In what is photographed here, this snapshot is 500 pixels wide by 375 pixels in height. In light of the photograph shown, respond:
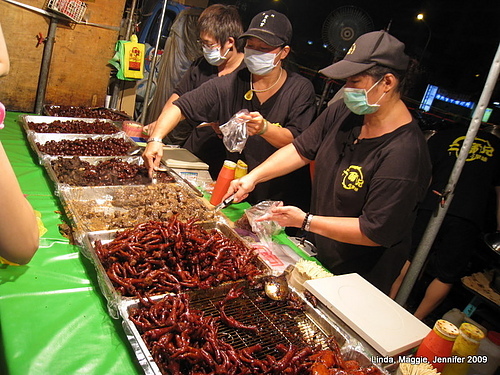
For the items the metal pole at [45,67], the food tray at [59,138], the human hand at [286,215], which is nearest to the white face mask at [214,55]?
the food tray at [59,138]

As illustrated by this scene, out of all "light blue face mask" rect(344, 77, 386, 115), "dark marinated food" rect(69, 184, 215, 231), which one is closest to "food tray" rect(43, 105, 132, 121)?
"dark marinated food" rect(69, 184, 215, 231)

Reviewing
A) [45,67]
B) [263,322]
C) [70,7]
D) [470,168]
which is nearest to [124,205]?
[263,322]

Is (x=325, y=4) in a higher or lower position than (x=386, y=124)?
higher

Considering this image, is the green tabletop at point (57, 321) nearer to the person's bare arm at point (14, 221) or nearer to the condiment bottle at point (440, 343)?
the person's bare arm at point (14, 221)

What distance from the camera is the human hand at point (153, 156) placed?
3.40 m

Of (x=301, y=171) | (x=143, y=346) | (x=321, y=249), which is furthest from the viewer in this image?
(x=301, y=171)

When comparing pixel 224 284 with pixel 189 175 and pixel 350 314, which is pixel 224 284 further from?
pixel 189 175

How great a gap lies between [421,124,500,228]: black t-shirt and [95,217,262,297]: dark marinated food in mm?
2936

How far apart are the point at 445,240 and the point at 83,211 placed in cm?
422

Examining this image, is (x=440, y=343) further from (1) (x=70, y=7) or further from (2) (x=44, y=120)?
(1) (x=70, y=7)

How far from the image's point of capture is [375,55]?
2.35 metres

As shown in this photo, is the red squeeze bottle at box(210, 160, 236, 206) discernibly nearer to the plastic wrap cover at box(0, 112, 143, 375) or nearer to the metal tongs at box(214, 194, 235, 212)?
the metal tongs at box(214, 194, 235, 212)

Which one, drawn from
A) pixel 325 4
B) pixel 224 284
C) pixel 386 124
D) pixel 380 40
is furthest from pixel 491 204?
pixel 325 4

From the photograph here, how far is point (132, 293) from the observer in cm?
184
